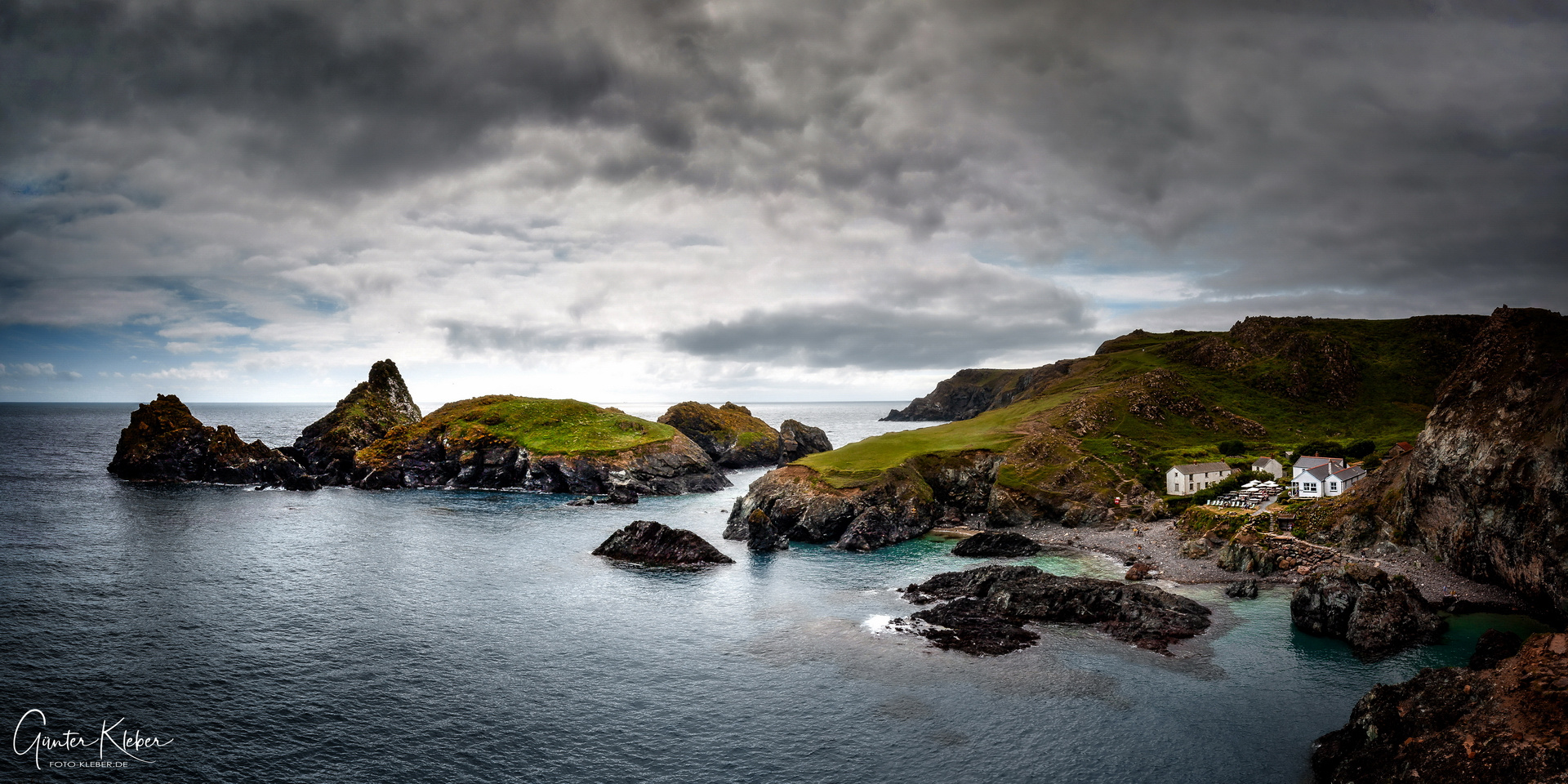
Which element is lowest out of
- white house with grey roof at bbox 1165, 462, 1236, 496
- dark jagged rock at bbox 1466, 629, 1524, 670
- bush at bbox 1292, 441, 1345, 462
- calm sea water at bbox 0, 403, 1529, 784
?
calm sea water at bbox 0, 403, 1529, 784

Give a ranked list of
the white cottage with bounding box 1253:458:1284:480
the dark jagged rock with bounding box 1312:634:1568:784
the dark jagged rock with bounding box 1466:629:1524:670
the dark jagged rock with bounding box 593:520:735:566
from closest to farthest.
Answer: the dark jagged rock with bounding box 1312:634:1568:784 → the dark jagged rock with bounding box 1466:629:1524:670 → the dark jagged rock with bounding box 593:520:735:566 → the white cottage with bounding box 1253:458:1284:480

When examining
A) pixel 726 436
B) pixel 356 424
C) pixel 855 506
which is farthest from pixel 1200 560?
pixel 356 424

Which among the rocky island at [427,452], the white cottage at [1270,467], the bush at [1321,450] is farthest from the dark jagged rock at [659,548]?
the bush at [1321,450]

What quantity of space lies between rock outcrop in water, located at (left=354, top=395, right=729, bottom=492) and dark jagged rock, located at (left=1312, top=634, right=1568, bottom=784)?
9675cm

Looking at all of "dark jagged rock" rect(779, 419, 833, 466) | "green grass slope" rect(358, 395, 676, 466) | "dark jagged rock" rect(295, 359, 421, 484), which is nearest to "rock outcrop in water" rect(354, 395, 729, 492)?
"green grass slope" rect(358, 395, 676, 466)

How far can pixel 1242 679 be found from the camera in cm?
3778

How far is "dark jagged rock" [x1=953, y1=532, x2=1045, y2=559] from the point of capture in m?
69.6

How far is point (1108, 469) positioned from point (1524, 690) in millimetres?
71698

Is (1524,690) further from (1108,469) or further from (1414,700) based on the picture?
(1108,469)

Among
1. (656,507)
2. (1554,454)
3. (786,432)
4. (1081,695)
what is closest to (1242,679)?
(1081,695)

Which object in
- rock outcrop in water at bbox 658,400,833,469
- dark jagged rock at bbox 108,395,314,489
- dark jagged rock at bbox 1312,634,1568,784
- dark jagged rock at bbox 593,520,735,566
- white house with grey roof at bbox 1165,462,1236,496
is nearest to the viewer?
dark jagged rock at bbox 1312,634,1568,784

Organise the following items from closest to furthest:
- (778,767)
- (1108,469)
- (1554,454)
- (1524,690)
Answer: (1524,690)
(778,767)
(1554,454)
(1108,469)

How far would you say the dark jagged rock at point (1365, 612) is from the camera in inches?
1639

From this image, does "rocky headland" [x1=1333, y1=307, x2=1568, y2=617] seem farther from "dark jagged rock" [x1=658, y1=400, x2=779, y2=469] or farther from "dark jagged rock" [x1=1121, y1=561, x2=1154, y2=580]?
"dark jagged rock" [x1=658, y1=400, x2=779, y2=469]
